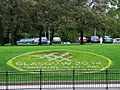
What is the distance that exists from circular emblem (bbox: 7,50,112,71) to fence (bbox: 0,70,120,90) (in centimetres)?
144

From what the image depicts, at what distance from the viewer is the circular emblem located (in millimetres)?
24484

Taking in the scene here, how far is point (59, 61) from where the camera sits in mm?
25422

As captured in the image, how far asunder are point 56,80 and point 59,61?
13.4ft

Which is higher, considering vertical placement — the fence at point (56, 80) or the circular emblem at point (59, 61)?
the circular emblem at point (59, 61)

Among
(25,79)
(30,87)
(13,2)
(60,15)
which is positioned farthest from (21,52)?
(60,15)

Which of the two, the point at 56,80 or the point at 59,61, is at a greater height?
the point at 59,61

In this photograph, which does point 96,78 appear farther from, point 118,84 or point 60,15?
point 60,15

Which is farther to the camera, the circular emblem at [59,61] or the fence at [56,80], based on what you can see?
the circular emblem at [59,61]

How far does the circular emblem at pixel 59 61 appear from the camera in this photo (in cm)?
2448

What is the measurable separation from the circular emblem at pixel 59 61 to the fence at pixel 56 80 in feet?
4.71

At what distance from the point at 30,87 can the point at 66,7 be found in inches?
1234

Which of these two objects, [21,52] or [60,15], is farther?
[60,15]

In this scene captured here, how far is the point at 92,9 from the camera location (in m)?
50.4

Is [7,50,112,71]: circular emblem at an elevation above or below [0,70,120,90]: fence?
above
